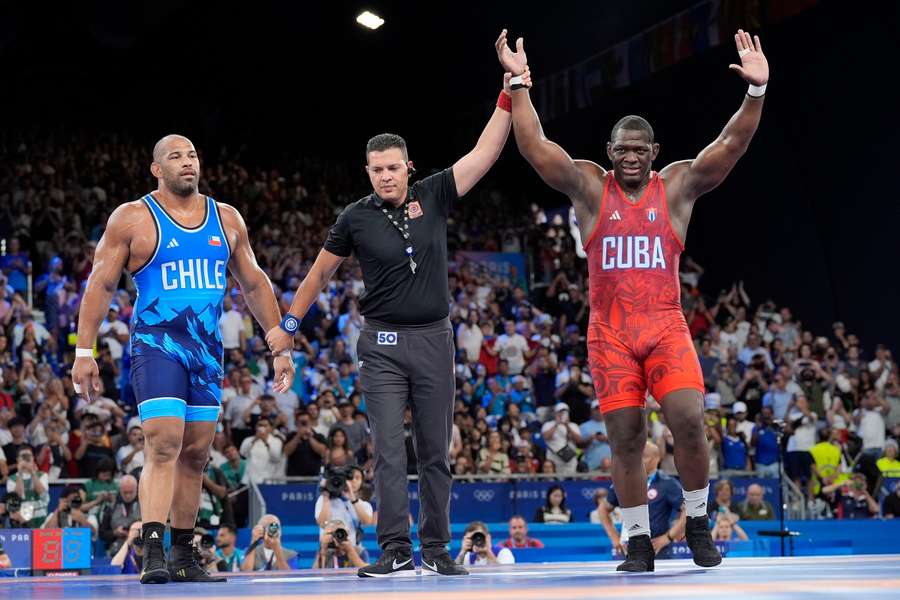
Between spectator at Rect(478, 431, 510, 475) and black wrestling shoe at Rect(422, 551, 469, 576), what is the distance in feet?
28.4

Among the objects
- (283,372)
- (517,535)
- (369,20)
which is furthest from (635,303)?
A: (369,20)

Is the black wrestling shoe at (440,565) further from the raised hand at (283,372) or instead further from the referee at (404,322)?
the raised hand at (283,372)

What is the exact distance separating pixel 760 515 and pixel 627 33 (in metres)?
11.0

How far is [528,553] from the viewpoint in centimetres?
1176

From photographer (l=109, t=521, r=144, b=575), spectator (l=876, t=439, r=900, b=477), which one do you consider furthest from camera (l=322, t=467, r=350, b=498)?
spectator (l=876, t=439, r=900, b=477)

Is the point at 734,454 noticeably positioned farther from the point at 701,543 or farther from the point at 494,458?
the point at 701,543

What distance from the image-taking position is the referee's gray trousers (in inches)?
224

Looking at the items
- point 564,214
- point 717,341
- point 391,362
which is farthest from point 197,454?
point 564,214

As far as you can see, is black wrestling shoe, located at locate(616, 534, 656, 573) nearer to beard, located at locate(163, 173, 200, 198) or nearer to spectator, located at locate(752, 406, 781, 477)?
beard, located at locate(163, 173, 200, 198)

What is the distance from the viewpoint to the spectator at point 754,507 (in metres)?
13.8

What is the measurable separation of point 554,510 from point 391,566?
8.15 m

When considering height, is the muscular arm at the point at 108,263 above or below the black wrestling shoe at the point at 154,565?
above

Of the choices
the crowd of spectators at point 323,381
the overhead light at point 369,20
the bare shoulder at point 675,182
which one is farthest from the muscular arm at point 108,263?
the overhead light at point 369,20

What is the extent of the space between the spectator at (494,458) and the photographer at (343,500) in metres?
3.19
